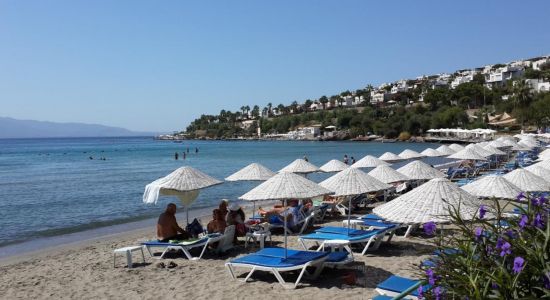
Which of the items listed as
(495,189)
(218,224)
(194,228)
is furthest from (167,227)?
(495,189)

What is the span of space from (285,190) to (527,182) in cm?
587

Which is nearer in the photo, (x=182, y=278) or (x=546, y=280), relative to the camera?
(x=546, y=280)

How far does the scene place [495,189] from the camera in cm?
980

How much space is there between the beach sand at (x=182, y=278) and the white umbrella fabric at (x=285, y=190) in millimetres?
1439

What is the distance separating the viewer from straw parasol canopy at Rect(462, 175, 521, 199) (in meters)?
9.59

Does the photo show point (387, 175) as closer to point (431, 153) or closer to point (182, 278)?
point (182, 278)

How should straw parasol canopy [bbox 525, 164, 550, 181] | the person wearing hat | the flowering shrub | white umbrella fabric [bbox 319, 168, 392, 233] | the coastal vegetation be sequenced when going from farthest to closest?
the coastal vegetation, straw parasol canopy [bbox 525, 164, 550, 181], the person wearing hat, white umbrella fabric [bbox 319, 168, 392, 233], the flowering shrub

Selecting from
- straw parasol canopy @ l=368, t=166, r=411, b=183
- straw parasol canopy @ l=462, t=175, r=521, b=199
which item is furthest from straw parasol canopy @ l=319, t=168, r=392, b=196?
straw parasol canopy @ l=368, t=166, r=411, b=183

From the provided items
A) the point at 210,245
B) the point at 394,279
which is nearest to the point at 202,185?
the point at 210,245

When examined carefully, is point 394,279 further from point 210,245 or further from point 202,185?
point 202,185

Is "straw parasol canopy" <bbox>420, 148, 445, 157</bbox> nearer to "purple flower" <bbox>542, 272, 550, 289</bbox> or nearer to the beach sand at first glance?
the beach sand

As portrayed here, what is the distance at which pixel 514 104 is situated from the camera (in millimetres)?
89812

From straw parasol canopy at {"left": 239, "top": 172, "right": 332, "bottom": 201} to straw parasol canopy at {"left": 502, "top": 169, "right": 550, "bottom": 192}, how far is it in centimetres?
470

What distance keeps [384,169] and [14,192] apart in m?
24.8
